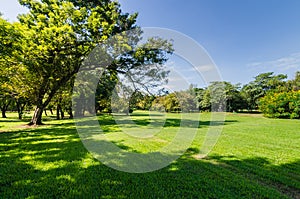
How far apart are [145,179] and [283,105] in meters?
24.6

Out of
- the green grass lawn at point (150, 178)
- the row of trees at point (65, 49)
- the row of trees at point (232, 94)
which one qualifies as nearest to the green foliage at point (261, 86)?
the row of trees at point (232, 94)

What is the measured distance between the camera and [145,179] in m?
3.34

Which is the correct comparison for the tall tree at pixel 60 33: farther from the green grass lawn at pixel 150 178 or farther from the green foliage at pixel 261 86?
the green foliage at pixel 261 86

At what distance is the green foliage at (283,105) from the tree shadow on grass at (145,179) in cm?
2007

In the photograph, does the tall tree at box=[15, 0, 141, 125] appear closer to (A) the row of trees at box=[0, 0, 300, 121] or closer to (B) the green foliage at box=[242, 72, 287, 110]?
(A) the row of trees at box=[0, 0, 300, 121]

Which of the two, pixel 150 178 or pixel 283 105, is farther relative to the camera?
pixel 283 105

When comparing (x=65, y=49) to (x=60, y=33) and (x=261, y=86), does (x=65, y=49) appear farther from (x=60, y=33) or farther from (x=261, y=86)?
(x=261, y=86)

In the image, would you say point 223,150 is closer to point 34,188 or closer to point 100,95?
point 34,188

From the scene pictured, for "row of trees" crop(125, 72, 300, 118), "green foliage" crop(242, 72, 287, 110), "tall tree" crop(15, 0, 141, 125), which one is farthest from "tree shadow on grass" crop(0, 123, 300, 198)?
"green foliage" crop(242, 72, 287, 110)

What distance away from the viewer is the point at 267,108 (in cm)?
2302

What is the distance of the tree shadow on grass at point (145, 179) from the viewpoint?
109 inches

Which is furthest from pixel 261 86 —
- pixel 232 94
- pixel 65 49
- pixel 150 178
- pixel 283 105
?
pixel 150 178

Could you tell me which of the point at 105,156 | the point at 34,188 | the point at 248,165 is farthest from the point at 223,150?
the point at 34,188

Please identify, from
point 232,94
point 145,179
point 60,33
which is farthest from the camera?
point 232,94
